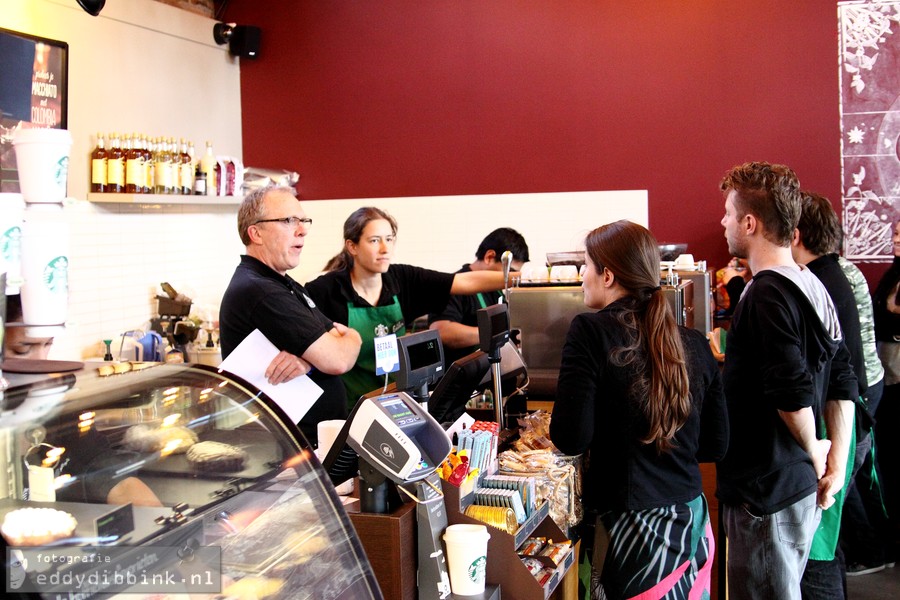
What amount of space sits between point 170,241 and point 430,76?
7.04 feet

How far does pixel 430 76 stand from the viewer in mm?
6375

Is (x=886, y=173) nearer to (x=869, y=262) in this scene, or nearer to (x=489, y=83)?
(x=869, y=262)

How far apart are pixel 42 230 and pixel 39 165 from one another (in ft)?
0.32

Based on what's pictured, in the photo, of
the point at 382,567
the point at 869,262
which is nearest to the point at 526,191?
the point at 869,262

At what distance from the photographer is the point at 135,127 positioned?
5508mm

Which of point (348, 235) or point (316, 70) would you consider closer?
point (348, 235)

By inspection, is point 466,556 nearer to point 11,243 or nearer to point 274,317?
point 11,243

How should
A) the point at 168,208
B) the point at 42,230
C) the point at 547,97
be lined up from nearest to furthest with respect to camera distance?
the point at 42,230
the point at 168,208
the point at 547,97

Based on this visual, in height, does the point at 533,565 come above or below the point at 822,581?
above

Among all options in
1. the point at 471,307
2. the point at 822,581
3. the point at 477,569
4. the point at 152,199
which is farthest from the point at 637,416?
the point at 152,199

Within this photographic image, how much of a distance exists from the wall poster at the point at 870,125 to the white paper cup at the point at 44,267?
5.22 m

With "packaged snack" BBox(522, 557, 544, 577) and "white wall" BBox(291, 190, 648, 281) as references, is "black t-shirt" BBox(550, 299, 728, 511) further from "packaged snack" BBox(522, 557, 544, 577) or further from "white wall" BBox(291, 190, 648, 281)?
"white wall" BBox(291, 190, 648, 281)

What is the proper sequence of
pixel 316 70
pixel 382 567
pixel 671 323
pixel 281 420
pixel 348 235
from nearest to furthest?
pixel 281 420 → pixel 382 567 → pixel 671 323 → pixel 348 235 → pixel 316 70

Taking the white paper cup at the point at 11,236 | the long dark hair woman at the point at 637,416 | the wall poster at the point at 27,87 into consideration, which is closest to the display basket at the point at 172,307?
the wall poster at the point at 27,87
